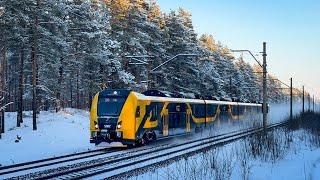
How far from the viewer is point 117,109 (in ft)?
73.3

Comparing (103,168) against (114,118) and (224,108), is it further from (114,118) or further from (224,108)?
(224,108)

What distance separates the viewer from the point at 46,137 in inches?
1118

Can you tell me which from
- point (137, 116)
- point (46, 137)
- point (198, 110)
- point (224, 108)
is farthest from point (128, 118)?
point (224, 108)

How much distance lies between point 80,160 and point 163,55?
3502 cm

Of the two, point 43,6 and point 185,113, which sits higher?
point 43,6

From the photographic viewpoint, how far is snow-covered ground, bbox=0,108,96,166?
2104cm

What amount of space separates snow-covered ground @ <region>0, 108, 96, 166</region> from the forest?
1657mm

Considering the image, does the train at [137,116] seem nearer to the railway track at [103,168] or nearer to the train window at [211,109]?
the railway track at [103,168]

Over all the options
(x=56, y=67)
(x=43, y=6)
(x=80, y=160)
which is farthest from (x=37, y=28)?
(x=80, y=160)

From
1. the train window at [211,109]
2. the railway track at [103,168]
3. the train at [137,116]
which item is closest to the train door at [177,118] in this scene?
the train at [137,116]

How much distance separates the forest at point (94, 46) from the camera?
32.1m

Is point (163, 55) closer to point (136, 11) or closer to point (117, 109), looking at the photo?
point (136, 11)

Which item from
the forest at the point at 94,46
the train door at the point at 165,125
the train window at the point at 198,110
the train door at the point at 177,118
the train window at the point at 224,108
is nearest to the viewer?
the train door at the point at 165,125

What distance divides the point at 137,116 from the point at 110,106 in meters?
1.42
